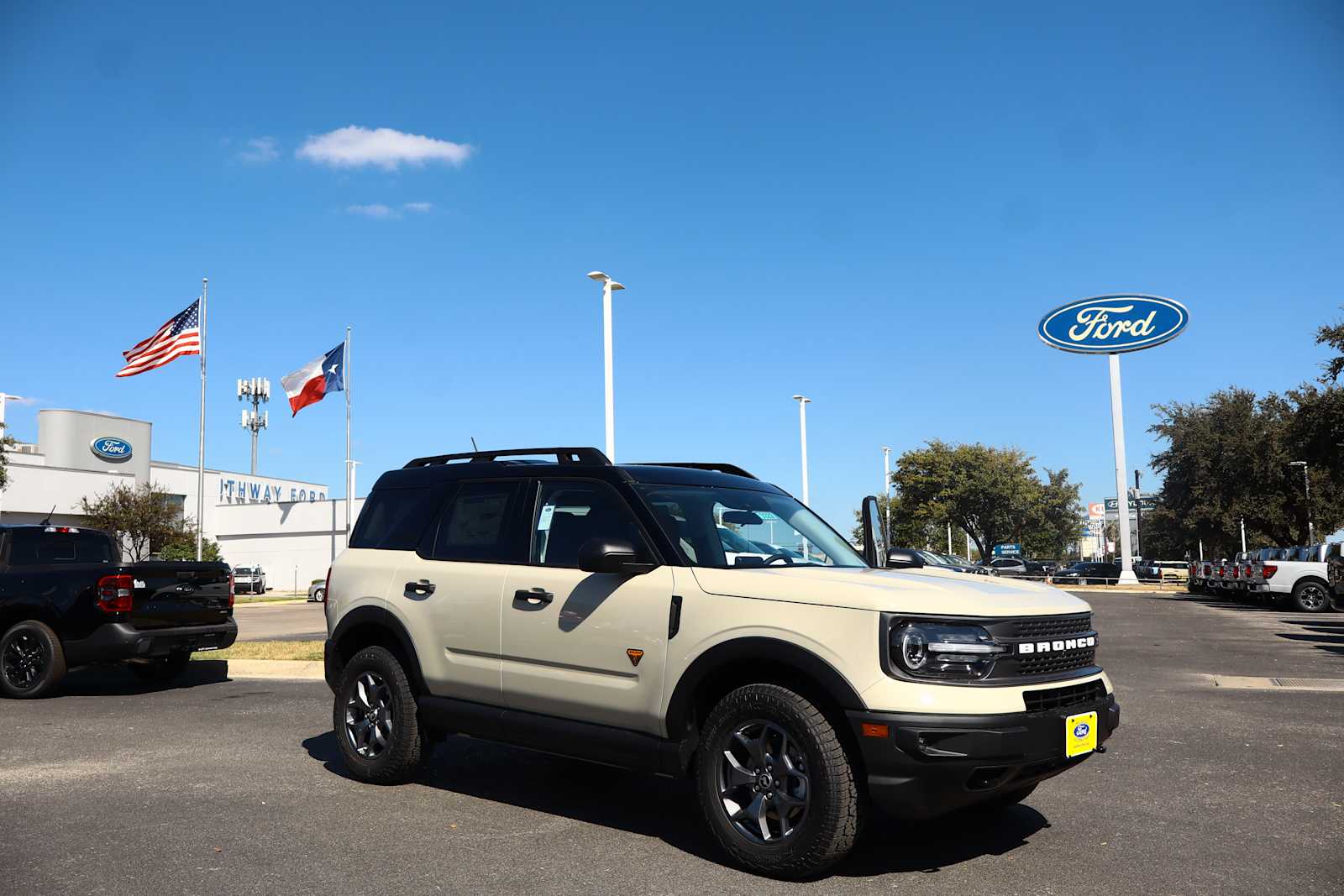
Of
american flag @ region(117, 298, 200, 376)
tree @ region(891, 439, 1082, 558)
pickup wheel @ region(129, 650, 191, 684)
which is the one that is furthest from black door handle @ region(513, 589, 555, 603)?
tree @ region(891, 439, 1082, 558)

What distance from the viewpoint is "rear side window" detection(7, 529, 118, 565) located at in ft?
33.9

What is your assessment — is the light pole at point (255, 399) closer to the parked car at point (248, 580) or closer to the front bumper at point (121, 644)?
the parked car at point (248, 580)

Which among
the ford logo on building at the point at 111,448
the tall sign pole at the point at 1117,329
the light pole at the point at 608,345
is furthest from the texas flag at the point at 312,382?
the tall sign pole at the point at 1117,329

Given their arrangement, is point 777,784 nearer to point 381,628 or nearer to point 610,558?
point 610,558

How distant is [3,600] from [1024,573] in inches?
2216

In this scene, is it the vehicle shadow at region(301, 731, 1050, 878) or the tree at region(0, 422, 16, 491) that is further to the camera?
the tree at region(0, 422, 16, 491)

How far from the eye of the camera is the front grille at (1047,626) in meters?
4.40

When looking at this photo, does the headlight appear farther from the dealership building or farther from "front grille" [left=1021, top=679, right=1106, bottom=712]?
the dealership building

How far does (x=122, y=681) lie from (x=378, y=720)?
7424mm

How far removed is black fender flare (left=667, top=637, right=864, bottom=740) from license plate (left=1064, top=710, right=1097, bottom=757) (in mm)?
959

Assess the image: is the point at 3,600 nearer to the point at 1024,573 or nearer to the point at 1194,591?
the point at 1194,591

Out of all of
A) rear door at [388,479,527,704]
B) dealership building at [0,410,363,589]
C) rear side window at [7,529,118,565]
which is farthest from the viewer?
dealership building at [0,410,363,589]

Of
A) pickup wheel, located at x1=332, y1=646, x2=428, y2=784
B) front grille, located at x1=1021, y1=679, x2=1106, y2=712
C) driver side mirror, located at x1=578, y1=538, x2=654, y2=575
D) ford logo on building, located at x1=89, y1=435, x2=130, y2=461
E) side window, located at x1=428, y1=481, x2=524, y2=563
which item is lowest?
pickup wheel, located at x1=332, y1=646, x2=428, y2=784

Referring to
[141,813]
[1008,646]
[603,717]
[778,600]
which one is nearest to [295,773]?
[141,813]
